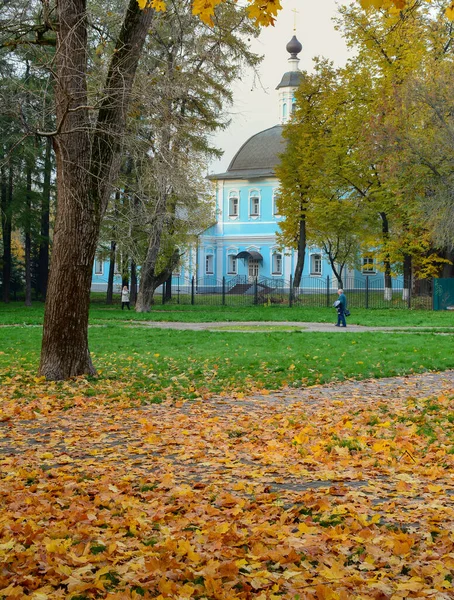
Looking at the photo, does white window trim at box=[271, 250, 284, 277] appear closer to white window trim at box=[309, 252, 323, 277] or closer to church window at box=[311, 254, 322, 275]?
white window trim at box=[309, 252, 323, 277]

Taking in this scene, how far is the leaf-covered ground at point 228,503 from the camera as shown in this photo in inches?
149

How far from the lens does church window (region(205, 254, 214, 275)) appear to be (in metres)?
67.1

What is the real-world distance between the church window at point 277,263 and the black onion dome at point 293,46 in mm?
21088

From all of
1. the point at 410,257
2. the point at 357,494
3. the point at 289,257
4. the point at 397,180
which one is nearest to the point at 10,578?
the point at 357,494

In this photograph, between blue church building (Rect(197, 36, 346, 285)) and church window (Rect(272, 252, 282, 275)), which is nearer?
church window (Rect(272, 252, 282, 275))

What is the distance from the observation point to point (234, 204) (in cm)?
6644

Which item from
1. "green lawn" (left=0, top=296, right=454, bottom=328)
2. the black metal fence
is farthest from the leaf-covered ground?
the black metal fence

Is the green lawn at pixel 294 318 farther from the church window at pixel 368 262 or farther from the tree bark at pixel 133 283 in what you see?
the church window at pixel 368 262

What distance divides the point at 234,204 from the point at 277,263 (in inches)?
265

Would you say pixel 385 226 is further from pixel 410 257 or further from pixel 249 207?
pixel 249 207

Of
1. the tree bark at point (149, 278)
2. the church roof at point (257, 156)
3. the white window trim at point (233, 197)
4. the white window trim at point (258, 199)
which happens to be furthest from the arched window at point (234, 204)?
the tree bark at point (149, 278)

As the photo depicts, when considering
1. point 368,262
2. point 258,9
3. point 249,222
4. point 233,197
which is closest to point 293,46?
point 233,197

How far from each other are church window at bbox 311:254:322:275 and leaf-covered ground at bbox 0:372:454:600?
176 ft

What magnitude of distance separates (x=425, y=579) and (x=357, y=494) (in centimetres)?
161
